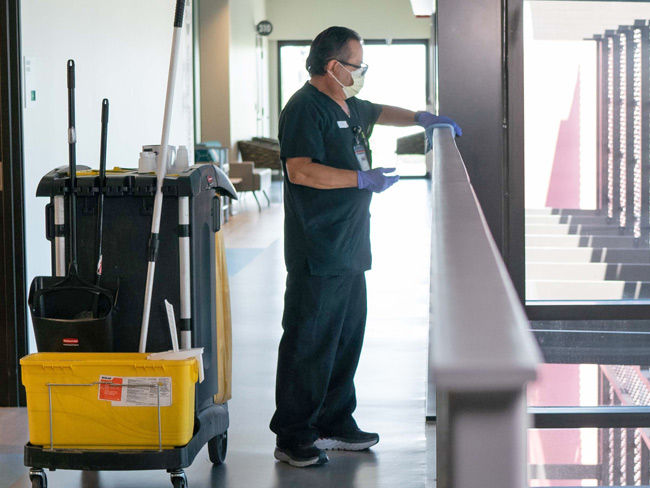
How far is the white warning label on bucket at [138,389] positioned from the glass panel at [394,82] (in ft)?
47.9

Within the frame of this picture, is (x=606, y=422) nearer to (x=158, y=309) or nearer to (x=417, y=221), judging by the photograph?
(x=158, y=309)

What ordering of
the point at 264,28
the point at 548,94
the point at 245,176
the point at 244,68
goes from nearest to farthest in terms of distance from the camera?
1. the point at 548,94
2. the point at 245,176
3. the point at 244,68
4. the point at 264,28

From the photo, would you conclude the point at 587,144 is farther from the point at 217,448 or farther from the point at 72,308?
the point at 72,308

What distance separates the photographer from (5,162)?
348cm

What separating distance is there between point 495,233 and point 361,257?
2.37 ft

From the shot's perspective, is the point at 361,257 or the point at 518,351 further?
the point at 361,257

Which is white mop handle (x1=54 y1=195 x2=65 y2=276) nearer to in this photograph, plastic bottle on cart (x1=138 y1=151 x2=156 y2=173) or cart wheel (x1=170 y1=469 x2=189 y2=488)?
plastic bottle on cart (x1=138 y1=151 x2=156 y2=173)

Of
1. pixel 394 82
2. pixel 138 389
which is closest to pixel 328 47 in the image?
pixel 138 389

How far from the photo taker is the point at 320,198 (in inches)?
109

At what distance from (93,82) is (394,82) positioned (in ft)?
44.3

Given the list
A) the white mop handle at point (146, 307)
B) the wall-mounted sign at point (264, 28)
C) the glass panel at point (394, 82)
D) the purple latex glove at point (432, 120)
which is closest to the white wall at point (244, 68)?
the wall-mounted sign at point (264, 28)

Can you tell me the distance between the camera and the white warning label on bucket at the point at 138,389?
2.42 m

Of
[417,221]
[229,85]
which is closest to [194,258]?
[417,221]

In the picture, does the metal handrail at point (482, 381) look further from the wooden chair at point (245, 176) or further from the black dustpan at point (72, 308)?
the wooden chair at point (245, 176)
